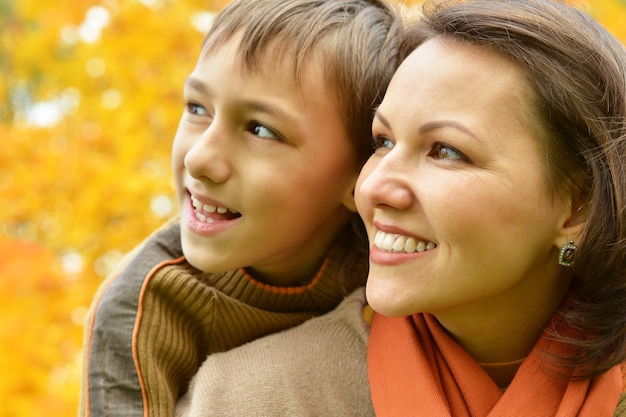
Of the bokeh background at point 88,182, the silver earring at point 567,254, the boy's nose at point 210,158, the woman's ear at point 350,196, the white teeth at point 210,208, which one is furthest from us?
the bokeh background at point 88,182

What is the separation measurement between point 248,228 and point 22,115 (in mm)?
5255

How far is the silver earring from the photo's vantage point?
1.91 m

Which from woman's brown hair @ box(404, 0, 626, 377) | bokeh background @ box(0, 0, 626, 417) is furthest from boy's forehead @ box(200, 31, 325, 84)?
bokeh background @ box(0, 0, 626, 417)

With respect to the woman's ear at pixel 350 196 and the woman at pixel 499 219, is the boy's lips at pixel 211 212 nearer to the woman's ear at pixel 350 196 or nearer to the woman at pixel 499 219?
the woman's ear at pixel 350 196

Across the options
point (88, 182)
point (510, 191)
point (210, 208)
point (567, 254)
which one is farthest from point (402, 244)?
point (88, 182)

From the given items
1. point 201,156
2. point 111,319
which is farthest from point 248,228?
point 111,319

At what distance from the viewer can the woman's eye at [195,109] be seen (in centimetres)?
236

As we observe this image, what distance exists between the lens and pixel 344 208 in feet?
8.30

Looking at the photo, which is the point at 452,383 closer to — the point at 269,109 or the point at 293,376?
the point at 293,376

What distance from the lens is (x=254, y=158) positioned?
7.33ft

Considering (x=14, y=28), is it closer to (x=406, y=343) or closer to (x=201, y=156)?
(x=201, y=156)

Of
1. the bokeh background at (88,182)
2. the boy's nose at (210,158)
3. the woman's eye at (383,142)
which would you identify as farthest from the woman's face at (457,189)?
the bokeh background at (88,182)

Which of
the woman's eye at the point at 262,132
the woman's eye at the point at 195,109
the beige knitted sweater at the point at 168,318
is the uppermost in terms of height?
the woman's eye at the point at 195,109

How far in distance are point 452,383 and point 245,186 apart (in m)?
0.74
